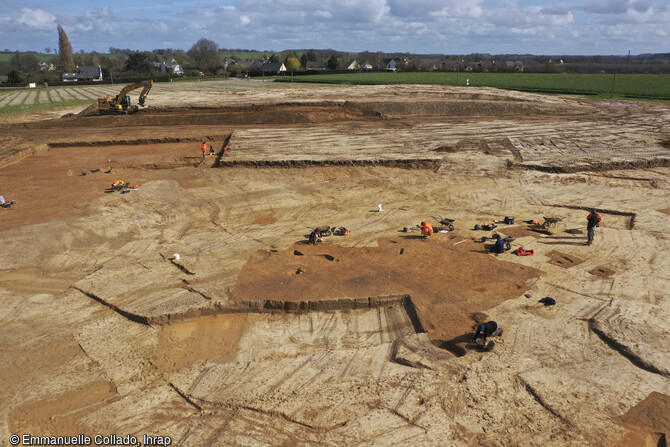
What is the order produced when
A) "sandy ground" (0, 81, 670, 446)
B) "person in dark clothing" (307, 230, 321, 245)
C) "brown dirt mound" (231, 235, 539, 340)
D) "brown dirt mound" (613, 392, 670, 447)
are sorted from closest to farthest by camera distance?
"brown dirt mound" (613, 392, 670, 447)
"sandy ground" (0, 81, 670, 446)
"brown dirt mound" (231, 235, 539, 340)
"person in dark clothing" (307, 230, 321, 245)

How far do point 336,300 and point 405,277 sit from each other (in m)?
2.30

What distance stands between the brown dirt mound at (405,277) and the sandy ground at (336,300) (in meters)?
0.07

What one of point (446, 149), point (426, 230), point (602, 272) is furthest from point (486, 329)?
point (446, 149)

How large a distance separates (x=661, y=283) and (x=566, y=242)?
125 inches

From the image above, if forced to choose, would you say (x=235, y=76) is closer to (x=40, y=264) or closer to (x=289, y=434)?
(x=40, y=264)

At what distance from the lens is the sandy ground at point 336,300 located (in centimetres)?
778

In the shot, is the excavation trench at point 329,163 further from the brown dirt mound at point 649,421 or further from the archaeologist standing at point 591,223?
the brown dirt mound at point 649,421

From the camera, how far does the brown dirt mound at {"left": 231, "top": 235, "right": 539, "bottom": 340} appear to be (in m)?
11.2

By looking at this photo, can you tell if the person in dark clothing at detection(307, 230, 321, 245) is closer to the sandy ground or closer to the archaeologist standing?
the sandy ground

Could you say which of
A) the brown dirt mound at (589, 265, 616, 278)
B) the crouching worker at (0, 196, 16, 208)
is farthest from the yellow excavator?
the brown dirt mound at (589, 265, 616, 278)

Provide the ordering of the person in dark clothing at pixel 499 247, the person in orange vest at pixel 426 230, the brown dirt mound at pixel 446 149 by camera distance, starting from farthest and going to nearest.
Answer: the brown dirt mound at pixel 446 149
the person in orange vest at pixel 426 230
the person in dark clothing at pixel 499 247

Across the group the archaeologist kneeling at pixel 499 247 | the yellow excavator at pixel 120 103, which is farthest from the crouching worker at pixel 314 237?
the yellow excavator at pixel 120 103

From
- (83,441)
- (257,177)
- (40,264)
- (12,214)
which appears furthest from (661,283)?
(12,214)

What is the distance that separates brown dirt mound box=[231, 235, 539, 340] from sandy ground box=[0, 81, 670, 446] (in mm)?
67
